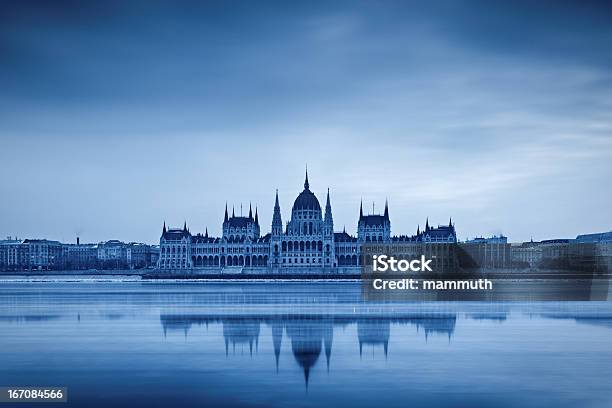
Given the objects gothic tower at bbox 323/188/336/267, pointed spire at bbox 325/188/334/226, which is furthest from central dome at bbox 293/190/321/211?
gothic tower at bbox 323/188/336/267

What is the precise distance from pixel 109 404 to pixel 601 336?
75.4ft

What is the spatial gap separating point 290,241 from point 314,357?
14102 centimetres

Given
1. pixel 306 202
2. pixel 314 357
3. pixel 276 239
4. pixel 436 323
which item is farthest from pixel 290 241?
pixel 314 357

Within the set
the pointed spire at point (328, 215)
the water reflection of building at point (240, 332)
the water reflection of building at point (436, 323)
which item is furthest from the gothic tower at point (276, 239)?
the water reflection of building at point (240, 332)

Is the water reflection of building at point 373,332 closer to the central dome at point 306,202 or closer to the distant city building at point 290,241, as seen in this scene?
the distant city building at point 290,241

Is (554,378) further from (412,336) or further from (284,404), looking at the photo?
(412,336)

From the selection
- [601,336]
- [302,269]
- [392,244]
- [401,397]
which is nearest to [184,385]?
[401,397]

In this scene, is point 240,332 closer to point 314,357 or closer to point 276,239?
point 314,357

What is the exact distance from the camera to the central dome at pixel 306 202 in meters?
175

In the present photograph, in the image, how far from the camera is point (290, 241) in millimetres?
171875

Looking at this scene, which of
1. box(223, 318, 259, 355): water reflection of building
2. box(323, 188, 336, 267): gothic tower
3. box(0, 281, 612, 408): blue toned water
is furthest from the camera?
box(323, 188, 336, 267): gothic tower

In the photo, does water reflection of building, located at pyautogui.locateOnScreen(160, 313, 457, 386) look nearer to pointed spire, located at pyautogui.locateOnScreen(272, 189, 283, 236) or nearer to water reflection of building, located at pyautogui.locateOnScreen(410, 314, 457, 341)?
water reflection of building, located at pyautogui.locateOnScreen(410, 314, 457, 341)

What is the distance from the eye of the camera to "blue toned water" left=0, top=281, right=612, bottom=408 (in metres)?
23.7

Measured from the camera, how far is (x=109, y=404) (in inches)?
879
